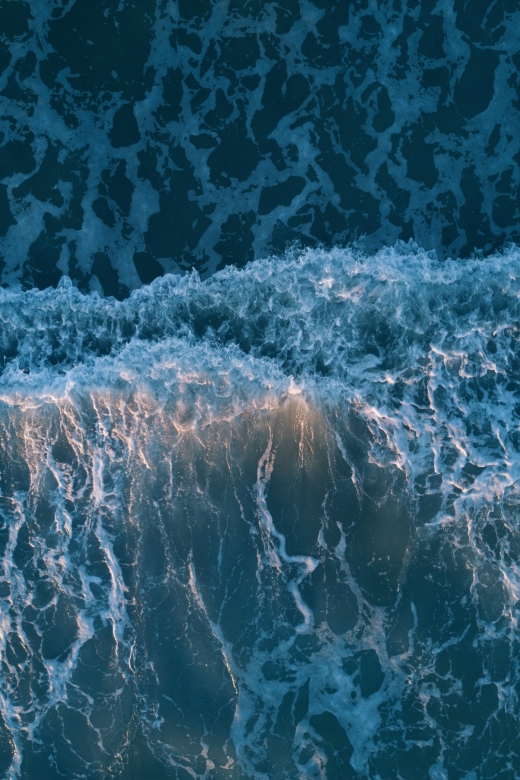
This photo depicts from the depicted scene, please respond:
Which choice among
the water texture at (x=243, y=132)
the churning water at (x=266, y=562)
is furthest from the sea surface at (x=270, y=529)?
the water texture at (x=243, y=132)

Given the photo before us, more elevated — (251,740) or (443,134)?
(443,134)

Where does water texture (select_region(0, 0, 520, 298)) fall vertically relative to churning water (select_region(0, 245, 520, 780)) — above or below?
above

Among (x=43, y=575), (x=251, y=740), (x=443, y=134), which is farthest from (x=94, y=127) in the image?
(x=251, y=740)

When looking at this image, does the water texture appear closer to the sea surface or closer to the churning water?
the sea surface

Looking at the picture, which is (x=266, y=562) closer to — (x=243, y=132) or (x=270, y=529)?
(x=270, y=529)

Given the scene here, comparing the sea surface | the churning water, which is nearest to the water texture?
the sea surface

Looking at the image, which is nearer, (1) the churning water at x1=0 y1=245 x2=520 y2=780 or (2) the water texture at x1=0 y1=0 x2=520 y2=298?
(1) the churning water at x1=0 y1=245 x2=520 y2=780

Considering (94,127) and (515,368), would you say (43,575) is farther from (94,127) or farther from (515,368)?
(515,368)

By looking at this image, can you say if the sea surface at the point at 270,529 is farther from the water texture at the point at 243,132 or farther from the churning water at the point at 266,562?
the water texture at the point at 243,132

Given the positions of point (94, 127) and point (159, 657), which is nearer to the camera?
point (159, 657)
